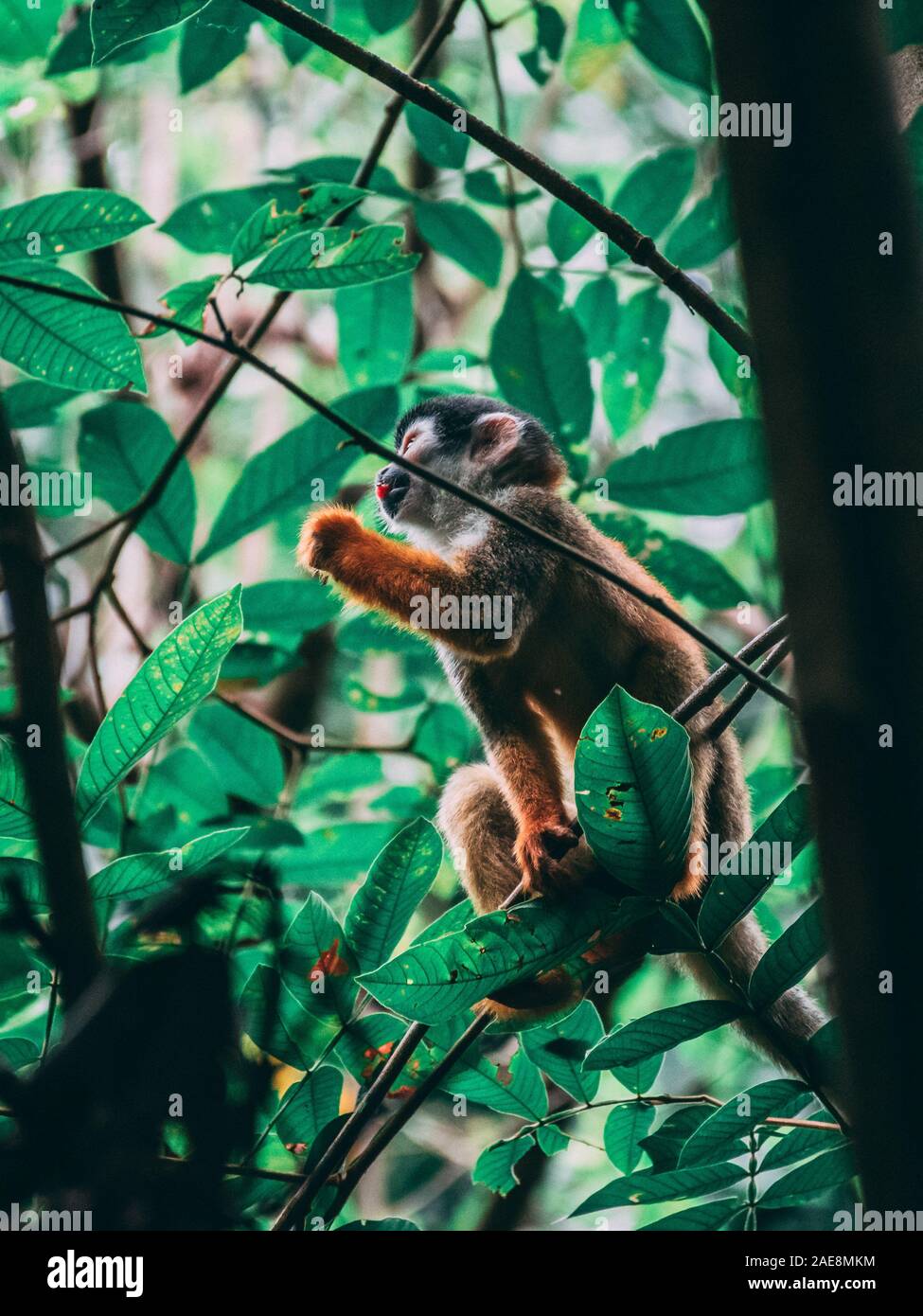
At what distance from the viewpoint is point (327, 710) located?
14.4 ft

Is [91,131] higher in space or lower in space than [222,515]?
higher

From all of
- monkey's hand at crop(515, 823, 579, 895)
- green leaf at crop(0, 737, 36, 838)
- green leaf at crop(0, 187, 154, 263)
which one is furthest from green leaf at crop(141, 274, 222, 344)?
monkey's hand at crop(515, 823, 579, 895)

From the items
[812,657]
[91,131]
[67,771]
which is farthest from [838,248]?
[91,131]

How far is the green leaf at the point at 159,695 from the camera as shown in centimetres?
159

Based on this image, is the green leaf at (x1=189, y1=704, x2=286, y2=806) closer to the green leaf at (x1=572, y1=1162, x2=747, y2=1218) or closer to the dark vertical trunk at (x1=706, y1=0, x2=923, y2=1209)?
the green leaf at (x1=572, y1=1162, x2=747, y2=1218)

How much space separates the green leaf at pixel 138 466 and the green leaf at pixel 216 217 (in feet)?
1.46

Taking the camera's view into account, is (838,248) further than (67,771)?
No

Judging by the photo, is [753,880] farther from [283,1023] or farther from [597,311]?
[597,311]

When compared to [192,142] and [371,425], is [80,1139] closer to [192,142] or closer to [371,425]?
[371,425]

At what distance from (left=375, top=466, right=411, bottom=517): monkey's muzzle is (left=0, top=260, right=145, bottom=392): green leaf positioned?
101 cm

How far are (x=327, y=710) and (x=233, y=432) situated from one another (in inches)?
109

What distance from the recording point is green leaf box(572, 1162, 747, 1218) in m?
1.58

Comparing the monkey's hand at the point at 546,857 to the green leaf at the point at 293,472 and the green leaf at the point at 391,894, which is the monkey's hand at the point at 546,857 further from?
the green leaf at the point at 293,472

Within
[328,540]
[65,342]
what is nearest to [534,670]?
[328,540]
